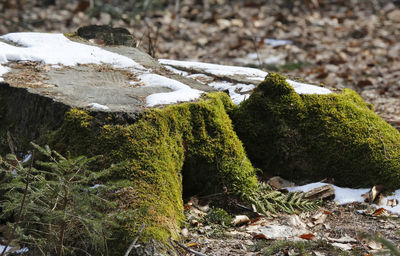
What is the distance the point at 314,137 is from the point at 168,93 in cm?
125

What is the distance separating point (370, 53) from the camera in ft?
27.8

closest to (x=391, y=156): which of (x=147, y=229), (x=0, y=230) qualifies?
(x=147, y=229)

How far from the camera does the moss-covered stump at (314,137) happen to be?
3.67 metres

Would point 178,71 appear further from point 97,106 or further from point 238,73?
point 97,106

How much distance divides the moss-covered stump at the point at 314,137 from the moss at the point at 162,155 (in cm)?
33

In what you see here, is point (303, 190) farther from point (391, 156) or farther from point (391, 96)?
point (391, 96)

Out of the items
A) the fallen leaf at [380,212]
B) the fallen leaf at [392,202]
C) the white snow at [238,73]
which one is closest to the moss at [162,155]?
the white snow at [238,73]

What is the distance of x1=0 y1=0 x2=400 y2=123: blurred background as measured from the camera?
25.3 ft

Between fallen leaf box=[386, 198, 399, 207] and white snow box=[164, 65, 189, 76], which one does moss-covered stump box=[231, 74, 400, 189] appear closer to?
fallen leaf box=[386, 198, 399, 207]

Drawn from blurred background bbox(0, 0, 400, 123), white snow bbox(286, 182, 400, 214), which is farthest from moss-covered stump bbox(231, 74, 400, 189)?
blurred background bbox(0, 0, 400, 123)

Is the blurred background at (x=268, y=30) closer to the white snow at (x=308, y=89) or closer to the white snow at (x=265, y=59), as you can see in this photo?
the white snow at (x=265, y=59)

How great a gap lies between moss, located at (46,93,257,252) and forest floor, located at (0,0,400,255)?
254 centimetres

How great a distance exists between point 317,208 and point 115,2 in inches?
376

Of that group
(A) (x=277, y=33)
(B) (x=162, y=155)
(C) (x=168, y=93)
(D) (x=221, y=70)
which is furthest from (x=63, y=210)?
(A) (x=277, y=33)
